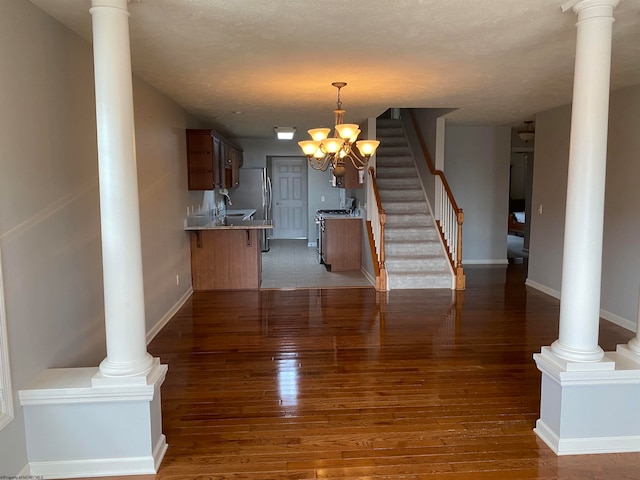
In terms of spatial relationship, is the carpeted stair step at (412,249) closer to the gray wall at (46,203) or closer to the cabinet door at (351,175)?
the cabinet door at (351,175)

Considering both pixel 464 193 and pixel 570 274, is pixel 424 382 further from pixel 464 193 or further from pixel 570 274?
pixel 464 193

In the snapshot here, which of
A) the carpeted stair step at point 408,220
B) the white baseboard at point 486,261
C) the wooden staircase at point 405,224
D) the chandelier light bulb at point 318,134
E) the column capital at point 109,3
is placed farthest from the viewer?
the white baseboard at point 486,261

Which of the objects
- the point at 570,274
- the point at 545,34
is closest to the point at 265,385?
the point at 570,274

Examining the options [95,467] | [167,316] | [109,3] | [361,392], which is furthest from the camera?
[167,316]

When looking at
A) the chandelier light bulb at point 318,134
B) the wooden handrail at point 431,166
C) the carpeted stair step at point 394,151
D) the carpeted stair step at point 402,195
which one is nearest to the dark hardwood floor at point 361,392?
the wooden handrail at point 431,166

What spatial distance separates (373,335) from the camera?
449 cm

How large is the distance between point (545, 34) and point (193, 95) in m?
3.49

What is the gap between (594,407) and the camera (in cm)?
253

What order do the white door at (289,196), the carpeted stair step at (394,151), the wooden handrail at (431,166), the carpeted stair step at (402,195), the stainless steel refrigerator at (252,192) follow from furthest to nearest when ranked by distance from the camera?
the white door at (289,196), the stainless steel refrigerator at (252,192), the carpeted stair step at (394,151), the carpeted stair step at (402,195), the wooden handrail at (431,166)

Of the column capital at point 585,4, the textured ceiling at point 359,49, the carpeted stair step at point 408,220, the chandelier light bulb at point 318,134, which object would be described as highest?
the textured ceiling at point 359,49

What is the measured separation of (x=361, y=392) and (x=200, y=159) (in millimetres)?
4114

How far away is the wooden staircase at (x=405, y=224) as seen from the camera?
21.3 feet

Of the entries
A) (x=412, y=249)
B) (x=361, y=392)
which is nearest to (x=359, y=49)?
(x=361, y=392)

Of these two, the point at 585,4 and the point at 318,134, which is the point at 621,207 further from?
the point at 318,134
